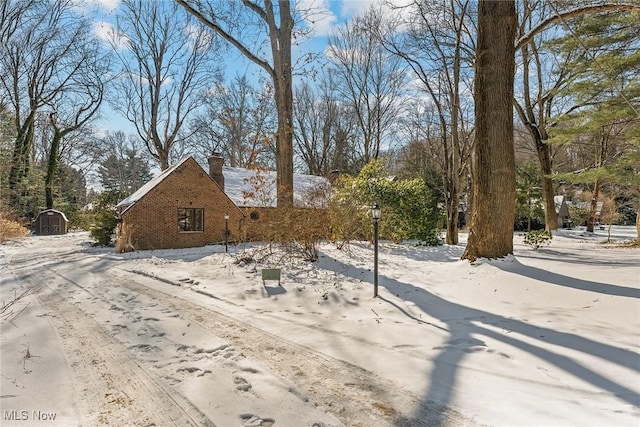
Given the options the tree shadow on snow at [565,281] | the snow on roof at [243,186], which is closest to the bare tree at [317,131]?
the snow on roof at [243,186]

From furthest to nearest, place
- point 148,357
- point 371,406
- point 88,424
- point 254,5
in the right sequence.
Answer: point 254,5
point 148,357
point 371,406
point 88,424

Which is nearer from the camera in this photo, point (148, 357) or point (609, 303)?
point (148, 357)

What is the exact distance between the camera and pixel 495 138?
689cm

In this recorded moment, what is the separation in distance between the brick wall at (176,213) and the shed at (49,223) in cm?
1707

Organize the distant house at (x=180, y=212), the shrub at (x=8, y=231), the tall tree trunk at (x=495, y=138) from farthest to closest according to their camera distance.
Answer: the shrub at (x=8, y=231), the distant house at (x=180, y=212), the tall tree trunk at (x=495, y=138)

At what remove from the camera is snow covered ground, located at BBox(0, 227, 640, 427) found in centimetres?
265

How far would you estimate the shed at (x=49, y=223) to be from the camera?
27.8 m

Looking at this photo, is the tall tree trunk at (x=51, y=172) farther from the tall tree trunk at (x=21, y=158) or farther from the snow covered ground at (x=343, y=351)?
the snow covered ground at (x=343, y=351)

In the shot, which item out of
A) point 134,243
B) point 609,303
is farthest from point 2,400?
point 134,243

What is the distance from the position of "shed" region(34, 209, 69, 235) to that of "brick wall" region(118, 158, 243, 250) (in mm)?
17065

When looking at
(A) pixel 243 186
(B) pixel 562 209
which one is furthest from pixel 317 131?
(B) pixel 562 209

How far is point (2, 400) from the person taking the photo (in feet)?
9.10

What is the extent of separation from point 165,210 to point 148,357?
14.2 metres

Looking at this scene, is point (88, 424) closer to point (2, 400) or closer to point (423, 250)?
point (2, 400)
